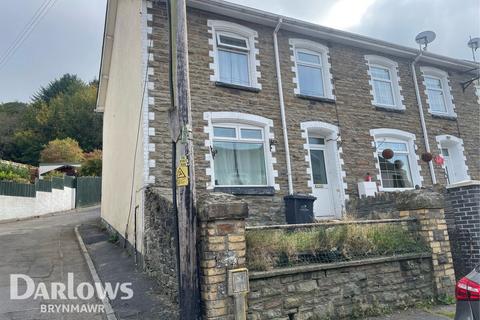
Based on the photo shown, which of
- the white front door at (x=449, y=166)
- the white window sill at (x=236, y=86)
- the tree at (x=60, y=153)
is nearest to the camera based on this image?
the white window sill at (x=236, y=86)

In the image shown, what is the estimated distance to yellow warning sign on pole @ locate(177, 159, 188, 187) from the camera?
4555mm

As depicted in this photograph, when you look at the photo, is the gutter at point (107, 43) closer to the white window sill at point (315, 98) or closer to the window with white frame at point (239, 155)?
the window with white frame at point (239, 155)

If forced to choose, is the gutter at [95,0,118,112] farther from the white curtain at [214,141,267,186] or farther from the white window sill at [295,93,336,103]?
the white window sill at [295,93,336,103]

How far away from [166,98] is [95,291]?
4445 millimetres

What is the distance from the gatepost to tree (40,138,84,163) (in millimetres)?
30374

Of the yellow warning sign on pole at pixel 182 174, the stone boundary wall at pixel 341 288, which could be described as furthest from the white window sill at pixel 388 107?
the yellow warning sign on pole at pixel 182 174

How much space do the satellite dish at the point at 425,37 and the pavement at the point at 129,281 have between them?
489 inches

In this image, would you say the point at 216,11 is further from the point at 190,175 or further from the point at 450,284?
the point at 450,284

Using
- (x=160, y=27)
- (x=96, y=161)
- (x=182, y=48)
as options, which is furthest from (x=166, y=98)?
(x=96, y=161)

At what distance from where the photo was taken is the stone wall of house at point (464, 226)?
7000mm

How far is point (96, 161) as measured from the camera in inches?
1180

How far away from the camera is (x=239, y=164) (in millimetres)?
9555

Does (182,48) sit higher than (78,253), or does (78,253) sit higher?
(182,48)

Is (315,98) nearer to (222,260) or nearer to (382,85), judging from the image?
(382,85)
